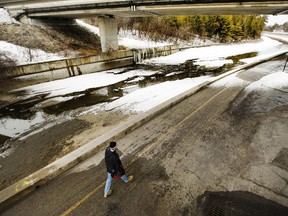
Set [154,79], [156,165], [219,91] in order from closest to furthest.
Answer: [156,165]
[219,91]
[154,79]

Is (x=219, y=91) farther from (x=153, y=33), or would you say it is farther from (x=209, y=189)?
(x=153, y=33)

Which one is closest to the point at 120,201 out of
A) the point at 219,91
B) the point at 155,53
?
the point at 219,91

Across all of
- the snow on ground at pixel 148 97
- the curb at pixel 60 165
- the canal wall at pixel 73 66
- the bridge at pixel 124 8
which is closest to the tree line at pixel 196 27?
the canal wall at pixel 73 66

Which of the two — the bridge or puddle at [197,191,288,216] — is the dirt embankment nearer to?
the bridge

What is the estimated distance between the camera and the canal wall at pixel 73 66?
17.0 metres

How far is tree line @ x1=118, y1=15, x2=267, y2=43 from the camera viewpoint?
35.1 m

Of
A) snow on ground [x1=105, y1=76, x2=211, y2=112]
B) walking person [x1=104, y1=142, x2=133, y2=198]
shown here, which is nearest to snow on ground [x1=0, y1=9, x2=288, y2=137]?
snow on ground [x1=105, y1=76, x2=211, y2=112]

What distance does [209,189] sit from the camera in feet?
17.7

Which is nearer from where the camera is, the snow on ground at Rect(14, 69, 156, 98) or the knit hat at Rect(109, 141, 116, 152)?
the knit hat at Rect(109, 141, 116, 152)

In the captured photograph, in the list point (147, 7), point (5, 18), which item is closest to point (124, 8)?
point (147, 7)

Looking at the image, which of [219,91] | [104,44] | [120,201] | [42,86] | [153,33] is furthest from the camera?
[153,33]

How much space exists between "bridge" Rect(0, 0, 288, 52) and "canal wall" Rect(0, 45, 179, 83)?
2163 millimetres

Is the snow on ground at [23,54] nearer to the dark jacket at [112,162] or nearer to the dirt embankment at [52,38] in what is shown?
the dirt embankment at [52,38]

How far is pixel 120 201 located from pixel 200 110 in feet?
21.9
